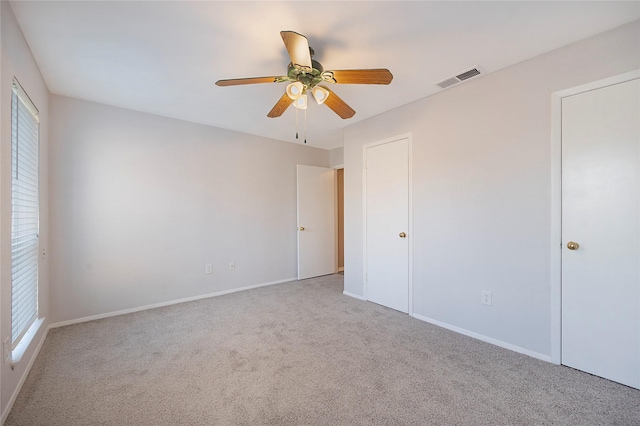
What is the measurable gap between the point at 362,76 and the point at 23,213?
2.68m

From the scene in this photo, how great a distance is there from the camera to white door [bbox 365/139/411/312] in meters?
3.14

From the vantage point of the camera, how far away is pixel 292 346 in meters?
2.38

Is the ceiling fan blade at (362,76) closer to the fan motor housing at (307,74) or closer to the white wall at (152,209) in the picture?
the fan motor housing at (307,74)

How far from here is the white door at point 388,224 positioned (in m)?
3.14

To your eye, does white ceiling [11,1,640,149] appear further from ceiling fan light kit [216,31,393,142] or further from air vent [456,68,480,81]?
ceiling fan light kit [216,31,393,142]

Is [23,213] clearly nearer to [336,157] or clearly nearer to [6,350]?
[6,350]

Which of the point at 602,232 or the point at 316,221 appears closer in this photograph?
the point at 602,232

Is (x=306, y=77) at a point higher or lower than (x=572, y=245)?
higher

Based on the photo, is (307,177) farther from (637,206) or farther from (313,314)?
(637,206)

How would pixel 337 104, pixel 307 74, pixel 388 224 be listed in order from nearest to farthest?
pixel 307 74 < pixel 337 104 < pixel 388 224

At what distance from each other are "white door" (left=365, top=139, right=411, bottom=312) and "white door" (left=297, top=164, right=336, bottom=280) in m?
1.42

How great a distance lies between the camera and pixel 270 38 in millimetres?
1883

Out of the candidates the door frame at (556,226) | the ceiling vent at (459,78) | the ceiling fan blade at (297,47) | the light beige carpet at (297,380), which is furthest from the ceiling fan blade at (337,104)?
the light beige carpet at (297,380)

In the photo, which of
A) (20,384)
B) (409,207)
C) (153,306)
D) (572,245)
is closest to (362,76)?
(409,207)
